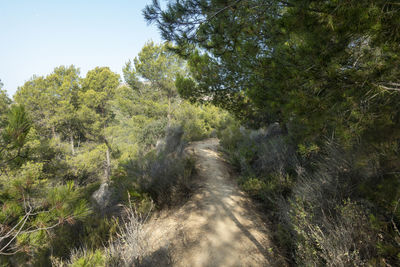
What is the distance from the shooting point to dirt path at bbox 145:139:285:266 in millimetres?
2578

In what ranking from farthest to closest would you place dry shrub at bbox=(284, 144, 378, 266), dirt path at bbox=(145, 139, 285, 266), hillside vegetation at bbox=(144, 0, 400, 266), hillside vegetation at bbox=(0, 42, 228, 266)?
1. hillside vegetation at bbox=(0, 42, 228, 266)
2. dirt path at bbox=(145, 139, 285, 266)
3. dry shrub at bbox=(284, 144, 378, 266)
4. hillside vegetation at bbox=(144, 0, 400, 266)

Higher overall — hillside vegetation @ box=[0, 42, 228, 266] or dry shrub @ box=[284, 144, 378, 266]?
hillside vegetation @ box=[0, 42, 228, 266]

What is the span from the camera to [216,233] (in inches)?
122

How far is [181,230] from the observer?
3207 mm

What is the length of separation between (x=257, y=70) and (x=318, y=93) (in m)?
1.08

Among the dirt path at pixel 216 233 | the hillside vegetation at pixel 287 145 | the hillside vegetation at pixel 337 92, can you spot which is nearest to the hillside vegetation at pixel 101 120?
the dirt path at pixel 216 233

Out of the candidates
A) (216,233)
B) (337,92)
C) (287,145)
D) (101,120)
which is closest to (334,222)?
(337,92)

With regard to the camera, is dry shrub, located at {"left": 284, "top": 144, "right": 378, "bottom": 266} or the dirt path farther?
the dirt path

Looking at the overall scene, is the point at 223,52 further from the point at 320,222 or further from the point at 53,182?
the point at 53,182

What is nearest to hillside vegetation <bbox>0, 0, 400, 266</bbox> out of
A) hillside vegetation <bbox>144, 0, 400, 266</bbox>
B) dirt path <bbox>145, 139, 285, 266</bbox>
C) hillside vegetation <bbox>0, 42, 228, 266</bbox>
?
hillside vegetation <bbox>144, 0, 400, 266</bbox>

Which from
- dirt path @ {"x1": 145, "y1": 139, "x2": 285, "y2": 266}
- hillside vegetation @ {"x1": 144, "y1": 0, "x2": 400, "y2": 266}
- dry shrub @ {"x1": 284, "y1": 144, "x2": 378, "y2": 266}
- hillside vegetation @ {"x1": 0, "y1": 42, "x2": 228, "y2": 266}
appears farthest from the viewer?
hillside vegetation @ {"x1": 0, "y1": 42, "x2": 228, "y2": 266}

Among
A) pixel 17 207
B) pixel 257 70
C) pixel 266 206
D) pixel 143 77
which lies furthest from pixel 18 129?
pixel 143 77

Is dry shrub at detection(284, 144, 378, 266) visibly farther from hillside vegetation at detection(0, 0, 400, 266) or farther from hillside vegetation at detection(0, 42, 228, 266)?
hillside vegetation at detection(0, 42, 228, 266)

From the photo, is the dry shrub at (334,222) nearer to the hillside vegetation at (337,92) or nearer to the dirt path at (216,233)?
the hillside vegetation at (337,92)
